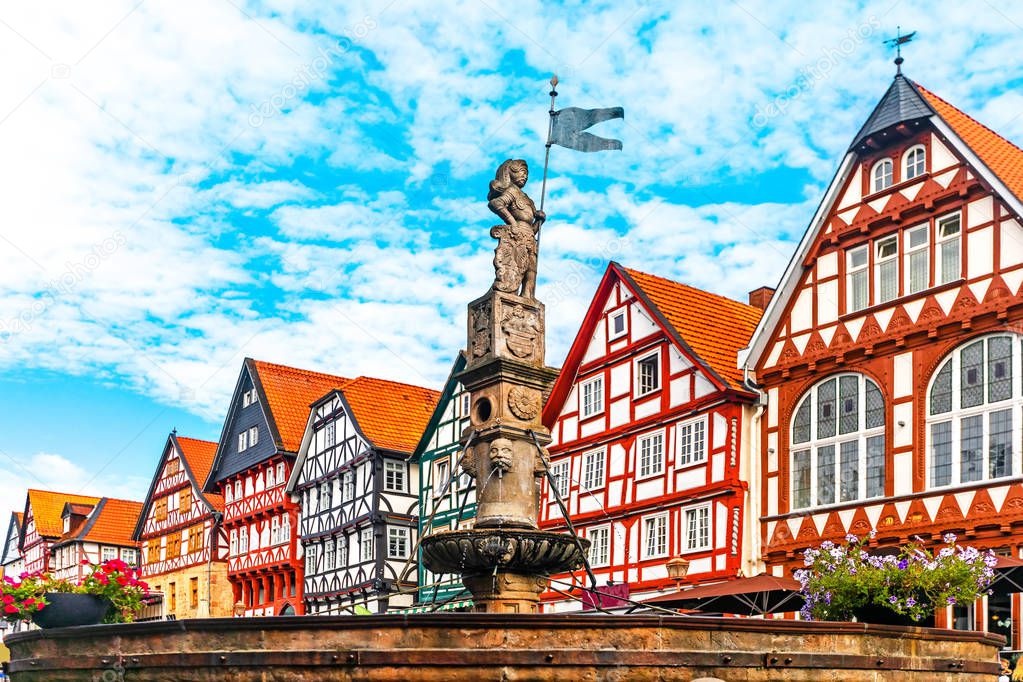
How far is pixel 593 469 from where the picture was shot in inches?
1297

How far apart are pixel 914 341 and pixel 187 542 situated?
41.4 metres

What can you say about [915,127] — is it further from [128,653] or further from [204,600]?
[204,600]

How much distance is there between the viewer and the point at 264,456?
2024 inches

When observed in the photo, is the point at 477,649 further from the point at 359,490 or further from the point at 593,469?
the point at 359,490

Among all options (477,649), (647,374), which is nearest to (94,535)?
(647,374)

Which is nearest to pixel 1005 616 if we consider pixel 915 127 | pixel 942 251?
pixel 942 251

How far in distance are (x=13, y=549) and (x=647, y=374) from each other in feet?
241

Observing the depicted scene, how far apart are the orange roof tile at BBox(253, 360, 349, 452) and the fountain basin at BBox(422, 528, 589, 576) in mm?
35792

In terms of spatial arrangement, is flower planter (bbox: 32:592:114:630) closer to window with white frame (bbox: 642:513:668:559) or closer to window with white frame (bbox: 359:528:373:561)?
window with white frame (bbox: 642:513:668:559)

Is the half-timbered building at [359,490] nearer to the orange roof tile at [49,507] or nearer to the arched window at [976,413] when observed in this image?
the arched window at [976,413]

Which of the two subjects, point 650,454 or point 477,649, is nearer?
point 477,649

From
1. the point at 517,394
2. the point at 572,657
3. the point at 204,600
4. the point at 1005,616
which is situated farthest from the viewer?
the point at 204,600

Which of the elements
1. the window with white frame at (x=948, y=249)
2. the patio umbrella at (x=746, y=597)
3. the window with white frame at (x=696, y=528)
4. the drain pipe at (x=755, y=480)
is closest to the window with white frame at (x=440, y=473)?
the window with white frame at (x=696, y=528)

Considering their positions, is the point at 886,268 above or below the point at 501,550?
above
